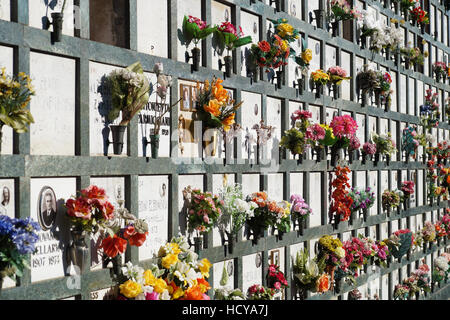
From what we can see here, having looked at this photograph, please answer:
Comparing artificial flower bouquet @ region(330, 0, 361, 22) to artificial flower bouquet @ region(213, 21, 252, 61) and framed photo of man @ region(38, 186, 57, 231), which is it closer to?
artificial flower bouquet @ region(213, 21, 252, 61)

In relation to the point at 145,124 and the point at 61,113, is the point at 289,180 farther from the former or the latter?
the point at 61,113

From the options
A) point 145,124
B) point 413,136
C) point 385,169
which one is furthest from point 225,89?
point 413,136

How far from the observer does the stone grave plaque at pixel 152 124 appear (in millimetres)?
5941

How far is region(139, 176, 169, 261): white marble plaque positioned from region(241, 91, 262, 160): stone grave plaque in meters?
1.57

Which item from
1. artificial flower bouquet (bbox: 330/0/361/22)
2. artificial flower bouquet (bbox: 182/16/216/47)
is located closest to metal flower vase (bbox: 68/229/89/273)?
artificial flower bouquet (bbox: 182/16/216/47)

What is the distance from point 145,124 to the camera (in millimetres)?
5988

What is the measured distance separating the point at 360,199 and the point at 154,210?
Result: 4811 mm

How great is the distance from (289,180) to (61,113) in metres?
4.08

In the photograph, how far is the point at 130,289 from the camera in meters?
5.34

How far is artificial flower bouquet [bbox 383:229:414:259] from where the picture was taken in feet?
37.7

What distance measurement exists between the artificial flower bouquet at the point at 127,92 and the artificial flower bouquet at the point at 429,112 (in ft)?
31.7

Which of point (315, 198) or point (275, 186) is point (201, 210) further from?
point (315, 198)

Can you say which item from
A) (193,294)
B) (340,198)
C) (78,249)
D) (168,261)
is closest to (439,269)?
(340,198)

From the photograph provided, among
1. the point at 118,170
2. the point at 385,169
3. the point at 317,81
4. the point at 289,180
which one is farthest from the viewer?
the point at 385,169
